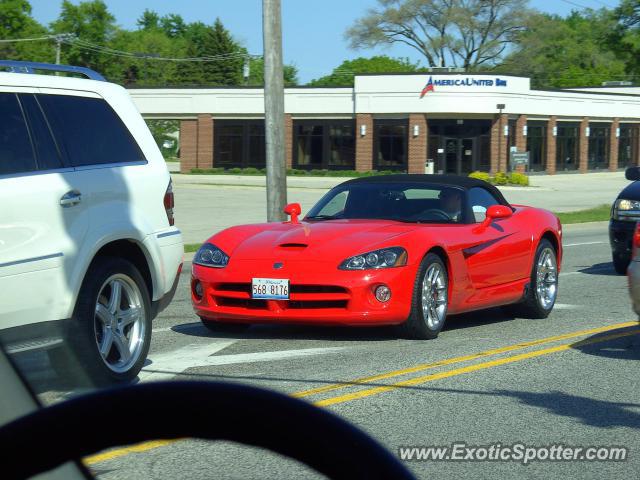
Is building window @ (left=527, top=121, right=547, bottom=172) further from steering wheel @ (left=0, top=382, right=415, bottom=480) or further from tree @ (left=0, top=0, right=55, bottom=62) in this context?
steering wheel @ (left=0, top=382, right=415, bottom=480)

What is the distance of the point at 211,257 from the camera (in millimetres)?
9328

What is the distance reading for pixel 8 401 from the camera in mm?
1791

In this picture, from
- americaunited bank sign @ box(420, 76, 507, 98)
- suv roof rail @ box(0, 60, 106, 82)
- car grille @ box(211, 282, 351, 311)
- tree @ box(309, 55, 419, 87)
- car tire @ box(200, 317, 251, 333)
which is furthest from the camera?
tree @ box(309, 55, 419, 87)

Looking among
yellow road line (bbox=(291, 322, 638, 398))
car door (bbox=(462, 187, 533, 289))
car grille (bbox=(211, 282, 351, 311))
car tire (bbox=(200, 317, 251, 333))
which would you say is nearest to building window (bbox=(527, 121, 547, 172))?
car door (bbox=(462, 187, 533, 289))

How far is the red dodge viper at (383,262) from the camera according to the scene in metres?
8.80

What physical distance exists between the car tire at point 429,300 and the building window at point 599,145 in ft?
203

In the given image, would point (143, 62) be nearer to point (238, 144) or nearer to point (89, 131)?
point (238, 144)

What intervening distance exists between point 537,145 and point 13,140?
5938cm

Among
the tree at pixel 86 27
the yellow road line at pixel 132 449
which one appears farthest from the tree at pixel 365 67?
the yellow road line at pixel 132 449

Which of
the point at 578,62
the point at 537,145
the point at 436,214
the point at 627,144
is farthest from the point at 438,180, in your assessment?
the point at 578,62

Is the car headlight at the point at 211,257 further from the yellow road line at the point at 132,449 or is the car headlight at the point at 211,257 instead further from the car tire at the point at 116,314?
the yellow road line at the point at 132,449

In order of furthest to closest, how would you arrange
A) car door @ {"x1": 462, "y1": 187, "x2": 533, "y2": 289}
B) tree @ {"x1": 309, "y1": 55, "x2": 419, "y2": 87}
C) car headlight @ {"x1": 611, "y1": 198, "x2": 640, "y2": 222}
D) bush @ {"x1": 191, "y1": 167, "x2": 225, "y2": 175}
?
tree @ {"x1": 309, "y1": 55, "x2": 419, "y2": 87} → bush @ {"x1": 191, "y1": 167, "x2": 225, "y2": 175} → car headlight @ {"x1": 611, "y1": 198, "x2": 640, "y2": 222} → car door @ {"x1": 462, "y1": 187, "x2": 533, "y2": 289}

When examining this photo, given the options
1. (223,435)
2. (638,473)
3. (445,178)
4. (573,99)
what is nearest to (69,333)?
(223,435)

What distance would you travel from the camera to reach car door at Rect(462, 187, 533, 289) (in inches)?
385
